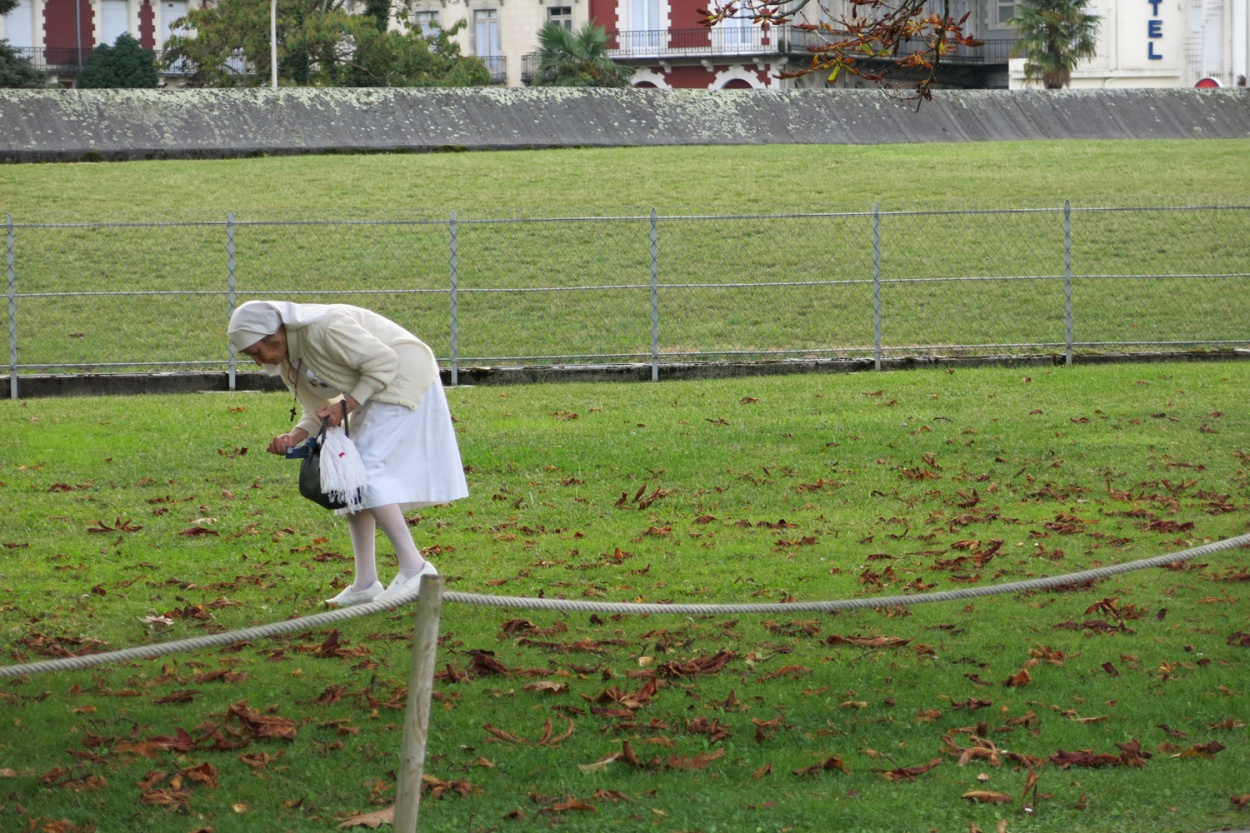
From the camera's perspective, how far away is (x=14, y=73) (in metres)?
41.0

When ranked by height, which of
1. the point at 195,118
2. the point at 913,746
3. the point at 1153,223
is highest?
the point at 195,118

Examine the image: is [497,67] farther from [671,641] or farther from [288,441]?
[671,641]

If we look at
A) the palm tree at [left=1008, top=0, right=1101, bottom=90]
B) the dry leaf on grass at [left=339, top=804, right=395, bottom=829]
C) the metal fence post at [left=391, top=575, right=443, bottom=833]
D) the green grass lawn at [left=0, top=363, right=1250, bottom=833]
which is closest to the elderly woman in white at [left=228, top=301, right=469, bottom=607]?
the green grass lawn at [left=0, top=363, right=1250, bottom=833]

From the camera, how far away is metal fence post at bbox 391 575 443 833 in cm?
402

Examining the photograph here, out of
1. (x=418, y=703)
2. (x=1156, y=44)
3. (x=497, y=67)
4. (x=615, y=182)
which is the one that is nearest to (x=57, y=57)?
(x=497, y=67)

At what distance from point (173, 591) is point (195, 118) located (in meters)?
21.9

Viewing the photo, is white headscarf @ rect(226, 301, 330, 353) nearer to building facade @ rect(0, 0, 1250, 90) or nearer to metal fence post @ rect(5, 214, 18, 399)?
metal fence post @ rect(5, 214, 18, 399)

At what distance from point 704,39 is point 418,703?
5026 centimetres

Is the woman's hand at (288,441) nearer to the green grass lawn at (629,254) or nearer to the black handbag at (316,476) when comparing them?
the black handbag at (316,476)

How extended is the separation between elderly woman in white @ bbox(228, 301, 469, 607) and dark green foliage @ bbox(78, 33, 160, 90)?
44.3 meters

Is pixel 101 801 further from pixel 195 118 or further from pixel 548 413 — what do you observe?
pixel 195 118

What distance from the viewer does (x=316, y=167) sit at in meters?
26.0

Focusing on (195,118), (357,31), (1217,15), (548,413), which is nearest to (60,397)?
(548,413)

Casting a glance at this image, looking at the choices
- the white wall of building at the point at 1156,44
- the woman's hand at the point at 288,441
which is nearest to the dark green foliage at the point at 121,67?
the white wall of building at the point at 1156,44
